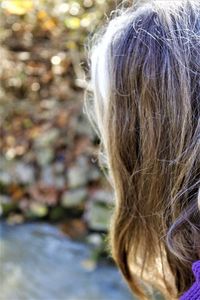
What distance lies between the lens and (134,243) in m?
1.22

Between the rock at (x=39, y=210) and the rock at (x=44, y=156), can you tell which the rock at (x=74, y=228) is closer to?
the rock at (x=39, y=210)

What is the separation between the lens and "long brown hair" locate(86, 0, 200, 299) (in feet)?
3.27

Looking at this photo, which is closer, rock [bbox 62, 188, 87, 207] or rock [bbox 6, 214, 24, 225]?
rock [bbox 62, 188, 87, 207]

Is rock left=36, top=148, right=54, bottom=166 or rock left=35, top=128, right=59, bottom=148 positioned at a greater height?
rock left=35, top=128, right=59, bottom=148

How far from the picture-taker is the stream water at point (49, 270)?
2666mm

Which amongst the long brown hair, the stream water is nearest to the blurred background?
the stream water

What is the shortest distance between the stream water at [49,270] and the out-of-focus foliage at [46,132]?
0.14m

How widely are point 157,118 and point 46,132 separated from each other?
7.82 ft

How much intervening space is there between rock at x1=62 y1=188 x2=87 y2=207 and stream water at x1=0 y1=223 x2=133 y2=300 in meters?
0.17

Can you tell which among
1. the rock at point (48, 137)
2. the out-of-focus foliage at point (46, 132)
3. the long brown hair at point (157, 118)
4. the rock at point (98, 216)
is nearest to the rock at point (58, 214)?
the out-of-focus foliage at point (46, 132)

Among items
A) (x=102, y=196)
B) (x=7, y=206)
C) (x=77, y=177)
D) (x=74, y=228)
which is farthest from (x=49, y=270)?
(x=7, y=206)

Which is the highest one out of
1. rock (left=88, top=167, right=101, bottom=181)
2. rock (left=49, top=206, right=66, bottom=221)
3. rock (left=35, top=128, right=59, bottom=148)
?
rock (left=35, top=128, right=59, bottom=148)

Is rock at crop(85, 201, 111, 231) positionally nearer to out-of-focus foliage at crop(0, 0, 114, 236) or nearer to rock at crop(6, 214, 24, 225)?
out-of-focus foliage at crop(0, 0, 114, 236)

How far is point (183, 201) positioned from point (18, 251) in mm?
2162
